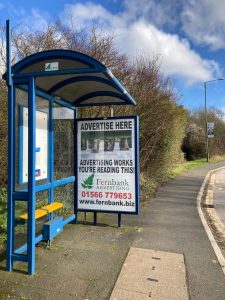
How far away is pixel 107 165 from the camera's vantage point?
648 cm

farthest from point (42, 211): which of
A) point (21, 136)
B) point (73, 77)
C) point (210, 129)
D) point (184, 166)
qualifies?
point (210, 129)

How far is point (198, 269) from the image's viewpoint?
462 cm

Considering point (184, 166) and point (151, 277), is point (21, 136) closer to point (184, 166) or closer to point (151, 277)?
point (151, 277)

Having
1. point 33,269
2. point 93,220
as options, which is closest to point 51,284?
point 33,269

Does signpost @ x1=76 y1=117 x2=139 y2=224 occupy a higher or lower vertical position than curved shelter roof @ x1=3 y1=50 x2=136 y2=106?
lower

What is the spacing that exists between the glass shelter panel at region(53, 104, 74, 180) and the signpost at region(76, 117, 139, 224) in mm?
231

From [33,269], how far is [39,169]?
1.67m

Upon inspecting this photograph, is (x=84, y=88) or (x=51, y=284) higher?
(x=84, y=88)

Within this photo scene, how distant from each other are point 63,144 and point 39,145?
4.09 ft

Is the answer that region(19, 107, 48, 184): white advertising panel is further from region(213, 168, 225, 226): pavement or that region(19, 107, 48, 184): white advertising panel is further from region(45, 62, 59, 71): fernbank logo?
region(213, 168, 225, 226): pavement

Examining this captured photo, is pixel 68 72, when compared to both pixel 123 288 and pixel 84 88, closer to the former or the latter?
pixel 84 88

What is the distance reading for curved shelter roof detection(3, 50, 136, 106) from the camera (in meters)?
4.36

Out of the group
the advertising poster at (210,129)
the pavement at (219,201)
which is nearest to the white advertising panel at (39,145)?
the pavement at (219,201)

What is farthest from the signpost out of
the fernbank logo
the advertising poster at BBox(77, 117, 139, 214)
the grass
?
the grass
